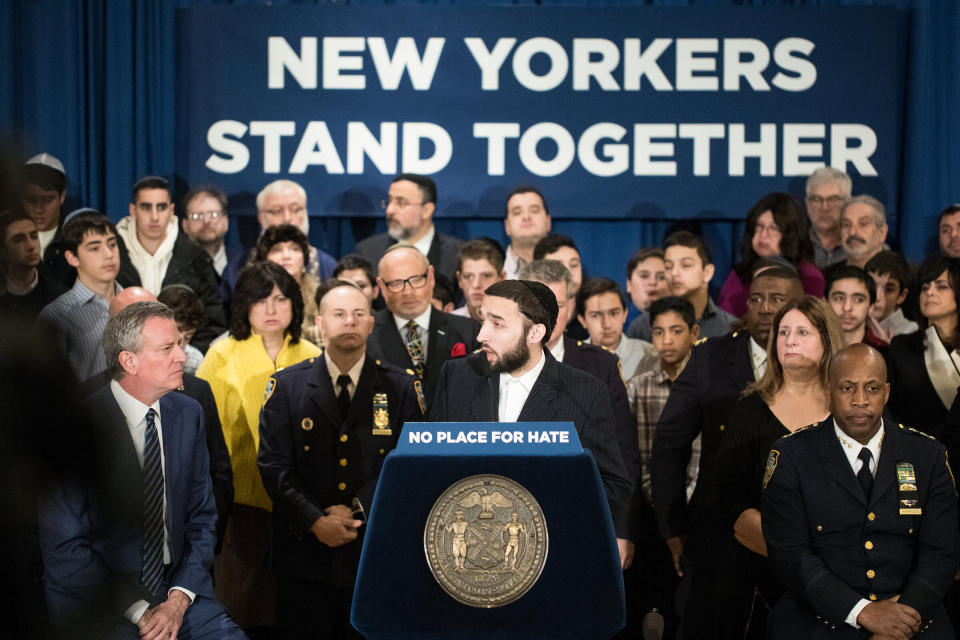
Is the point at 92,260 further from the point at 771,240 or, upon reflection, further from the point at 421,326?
the point at 771,240

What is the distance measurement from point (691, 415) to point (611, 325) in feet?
2.81

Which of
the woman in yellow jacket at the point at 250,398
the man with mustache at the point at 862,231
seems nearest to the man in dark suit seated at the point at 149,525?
the woman in yellow jacket at the point at 250,398

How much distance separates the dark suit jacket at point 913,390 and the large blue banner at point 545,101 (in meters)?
2.31

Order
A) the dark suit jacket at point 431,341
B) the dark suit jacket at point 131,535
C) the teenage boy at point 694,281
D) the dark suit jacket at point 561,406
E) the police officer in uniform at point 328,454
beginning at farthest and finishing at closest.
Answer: the teenage boy at point 694,281
the dark suit jacket at point 431,341
the police officer in uniform at point 328,454
the dark suit jacket at point 561,406
the dark suit jacket at point 131,535

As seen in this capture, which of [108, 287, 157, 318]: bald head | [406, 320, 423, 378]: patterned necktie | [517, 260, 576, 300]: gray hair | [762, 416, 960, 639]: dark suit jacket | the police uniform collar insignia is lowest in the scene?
[762, 416, 960, 639]: dark suit jacket

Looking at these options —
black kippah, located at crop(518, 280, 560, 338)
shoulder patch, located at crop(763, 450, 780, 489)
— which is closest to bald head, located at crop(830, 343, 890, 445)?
shoulder patch, located at crop(763, 450, 780, 489)

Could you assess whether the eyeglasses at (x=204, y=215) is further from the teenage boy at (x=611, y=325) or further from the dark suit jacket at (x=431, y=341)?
the teenage boy at (x=611, y=325)

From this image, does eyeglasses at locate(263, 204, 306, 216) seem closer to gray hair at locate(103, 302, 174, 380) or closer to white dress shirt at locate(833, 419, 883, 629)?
gray hair at locate(103, 302, 174, 380)

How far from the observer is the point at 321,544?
3.89 m

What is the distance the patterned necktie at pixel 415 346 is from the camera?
4535mm

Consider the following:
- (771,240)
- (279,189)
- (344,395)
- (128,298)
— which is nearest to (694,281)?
(771,240)

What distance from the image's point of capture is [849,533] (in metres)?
3.31

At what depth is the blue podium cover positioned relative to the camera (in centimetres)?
226

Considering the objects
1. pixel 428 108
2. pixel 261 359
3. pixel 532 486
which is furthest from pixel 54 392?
pixel 428 108
